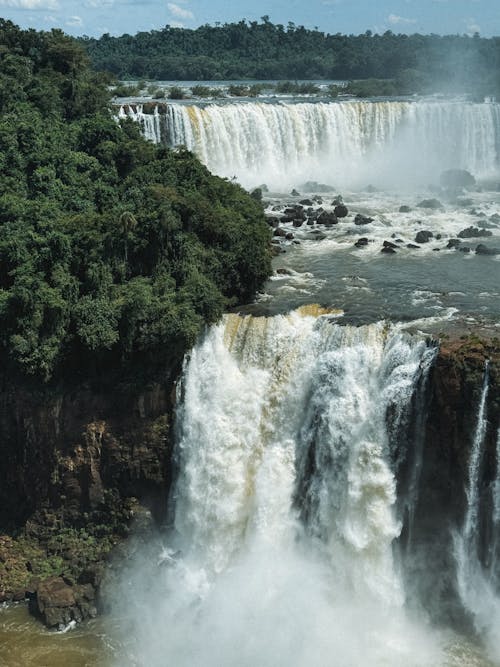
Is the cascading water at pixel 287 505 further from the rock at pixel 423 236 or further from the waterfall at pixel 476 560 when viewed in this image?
the rock at pixel 423 236

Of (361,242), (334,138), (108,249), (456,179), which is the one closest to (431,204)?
(456,179)

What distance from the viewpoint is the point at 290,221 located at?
107ft

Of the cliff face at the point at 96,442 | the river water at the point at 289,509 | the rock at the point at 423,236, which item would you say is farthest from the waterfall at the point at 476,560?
the rock at the point at 423,236

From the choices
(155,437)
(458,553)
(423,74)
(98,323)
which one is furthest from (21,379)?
(423,74)

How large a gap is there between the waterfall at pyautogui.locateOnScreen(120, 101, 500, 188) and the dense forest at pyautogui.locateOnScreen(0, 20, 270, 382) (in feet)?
30.6

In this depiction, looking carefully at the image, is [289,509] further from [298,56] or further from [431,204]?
[298,56]

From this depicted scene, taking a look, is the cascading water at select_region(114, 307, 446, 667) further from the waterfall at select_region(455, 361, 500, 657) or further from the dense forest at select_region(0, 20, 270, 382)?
the dense forest at select_region(0, 20, 270, 382)

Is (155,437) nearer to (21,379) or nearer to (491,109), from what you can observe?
(21,379)

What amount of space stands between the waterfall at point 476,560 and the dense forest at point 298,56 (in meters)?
51.2

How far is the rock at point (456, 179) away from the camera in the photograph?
4194cm

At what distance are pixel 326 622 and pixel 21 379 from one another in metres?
9.34

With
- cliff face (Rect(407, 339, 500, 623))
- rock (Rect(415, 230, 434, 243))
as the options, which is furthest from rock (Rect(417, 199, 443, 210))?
cliff face (Rect(407, 339, 500, 623))

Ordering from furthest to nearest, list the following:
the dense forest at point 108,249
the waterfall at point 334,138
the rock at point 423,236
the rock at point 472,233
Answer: the waterfall at point 334,138, the rock at point 472,233, the rock at point 423,236, the dense forest at point 108,249

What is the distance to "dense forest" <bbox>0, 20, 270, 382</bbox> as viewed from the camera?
779 inches
